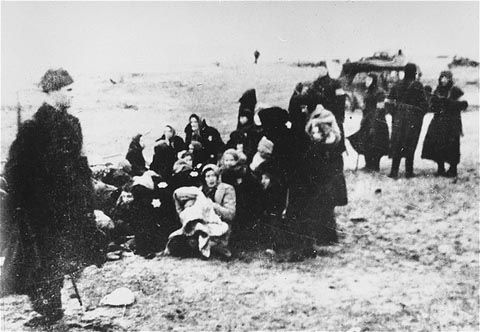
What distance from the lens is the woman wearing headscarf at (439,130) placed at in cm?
627

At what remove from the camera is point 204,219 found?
16.9ft

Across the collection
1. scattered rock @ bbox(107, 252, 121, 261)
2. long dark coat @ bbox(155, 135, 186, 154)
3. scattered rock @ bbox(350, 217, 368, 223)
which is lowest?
scattered rock @ bbox(107, 252, 121, 261)

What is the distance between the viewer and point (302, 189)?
215 inches

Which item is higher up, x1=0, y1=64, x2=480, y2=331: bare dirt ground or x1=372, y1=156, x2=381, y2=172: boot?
x1=372, y1=156, x2=381, y2=172: boot

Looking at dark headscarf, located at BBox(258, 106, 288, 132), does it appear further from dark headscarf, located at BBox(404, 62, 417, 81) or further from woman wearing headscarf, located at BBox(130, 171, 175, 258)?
dark headscarf, located at BBox(404, 62, 417, 81)

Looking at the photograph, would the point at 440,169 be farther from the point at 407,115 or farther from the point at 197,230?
the point at 197,230

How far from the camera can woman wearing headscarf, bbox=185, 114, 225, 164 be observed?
248 inches

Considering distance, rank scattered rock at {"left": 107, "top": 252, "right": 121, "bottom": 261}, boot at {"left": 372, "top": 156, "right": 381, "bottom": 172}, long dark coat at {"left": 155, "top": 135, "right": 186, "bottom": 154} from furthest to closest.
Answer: boot at {"left": 372, "top": 156, "right": 381, "bottom": 172}, long dark coat at {"left": 155, "top": 135, "right": 186, "bottom": 154}, scattered rock at {"left": 107, "top": 252, "right": 121, "bottom": 261}

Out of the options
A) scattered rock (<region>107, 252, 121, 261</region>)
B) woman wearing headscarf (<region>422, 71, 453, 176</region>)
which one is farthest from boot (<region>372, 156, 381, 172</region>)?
scattered rock (<region>107, 252, 121, 261</region>)

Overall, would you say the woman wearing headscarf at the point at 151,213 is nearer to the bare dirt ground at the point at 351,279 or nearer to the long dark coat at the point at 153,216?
the long dark coat at the point at 153,216

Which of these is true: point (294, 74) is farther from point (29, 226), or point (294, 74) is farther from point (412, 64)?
point (29, 226)

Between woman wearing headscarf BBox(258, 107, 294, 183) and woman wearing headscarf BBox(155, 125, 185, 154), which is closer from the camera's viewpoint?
woman wearing headscarf BBox(258, 107, 294, 183)

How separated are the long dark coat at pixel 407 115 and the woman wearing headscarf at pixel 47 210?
4.29m

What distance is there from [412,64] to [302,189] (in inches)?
95.9
